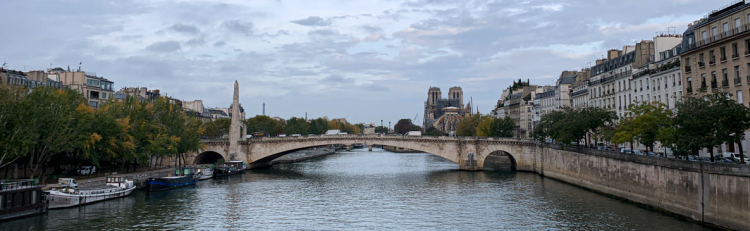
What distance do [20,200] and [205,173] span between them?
1245 inches

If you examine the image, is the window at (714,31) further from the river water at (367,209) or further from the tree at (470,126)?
the tree at (470,126)

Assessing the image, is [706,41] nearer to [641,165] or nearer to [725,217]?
[641,165]

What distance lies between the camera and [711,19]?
136ft

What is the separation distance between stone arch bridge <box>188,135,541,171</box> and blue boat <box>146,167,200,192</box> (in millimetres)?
19400

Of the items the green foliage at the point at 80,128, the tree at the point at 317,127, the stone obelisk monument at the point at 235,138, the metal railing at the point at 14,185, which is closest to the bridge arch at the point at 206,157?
the stone obelisk monument at the point at 235,138

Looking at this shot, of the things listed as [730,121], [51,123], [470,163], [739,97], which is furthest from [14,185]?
[470,163]

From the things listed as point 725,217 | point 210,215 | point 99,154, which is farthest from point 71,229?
point 725,217

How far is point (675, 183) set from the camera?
3441 cm

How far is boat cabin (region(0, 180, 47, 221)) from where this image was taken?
34625 millimetres

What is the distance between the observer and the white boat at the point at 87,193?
3990 centimetres

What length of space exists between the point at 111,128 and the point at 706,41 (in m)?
53.0

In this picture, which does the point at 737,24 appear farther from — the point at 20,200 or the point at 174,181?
the point at 174,181

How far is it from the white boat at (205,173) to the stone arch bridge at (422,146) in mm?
12131

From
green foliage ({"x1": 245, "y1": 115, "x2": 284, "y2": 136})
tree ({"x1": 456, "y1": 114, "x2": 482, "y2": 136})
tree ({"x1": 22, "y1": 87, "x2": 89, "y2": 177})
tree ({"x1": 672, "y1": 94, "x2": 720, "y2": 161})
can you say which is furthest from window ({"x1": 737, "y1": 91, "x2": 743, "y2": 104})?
green foliage ({"x1": 245, "y1": 115, "x2": 284, "y2": 136})
